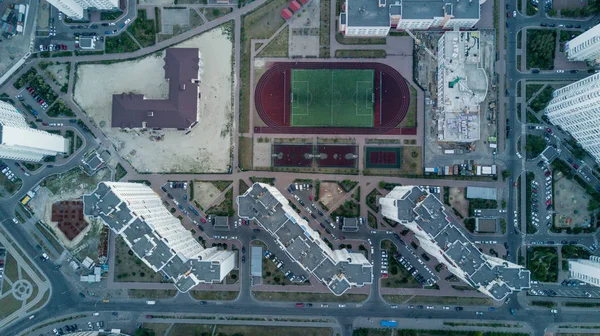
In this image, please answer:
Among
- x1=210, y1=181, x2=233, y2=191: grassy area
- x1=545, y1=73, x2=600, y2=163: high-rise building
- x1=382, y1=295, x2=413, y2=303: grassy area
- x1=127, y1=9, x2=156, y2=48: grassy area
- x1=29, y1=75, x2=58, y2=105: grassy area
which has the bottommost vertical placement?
x1=382, y1=295, x2=413, y2=303: grassy area

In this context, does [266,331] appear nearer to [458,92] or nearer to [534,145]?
[458,92]

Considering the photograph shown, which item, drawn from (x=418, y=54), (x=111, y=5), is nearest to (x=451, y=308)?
(x=418, y=54)

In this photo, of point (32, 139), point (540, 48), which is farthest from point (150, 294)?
point (540, 48)

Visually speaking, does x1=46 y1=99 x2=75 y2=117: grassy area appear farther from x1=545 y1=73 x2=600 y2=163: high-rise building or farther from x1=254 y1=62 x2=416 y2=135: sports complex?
x1=545 y1=73 x2=600 y2=163: high-rise building

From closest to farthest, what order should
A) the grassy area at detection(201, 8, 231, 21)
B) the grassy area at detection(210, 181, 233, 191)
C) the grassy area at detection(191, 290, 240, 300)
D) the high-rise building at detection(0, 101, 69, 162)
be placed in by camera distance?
1. the high-rise building at detection(0, 101, 69, 162)
2. the grassy area at detection(191, 290, 240, 300)
3. the grassy area at detection(210, 181, 233, 191)
4. the grassy area at detection(201, 8, 231, 21)

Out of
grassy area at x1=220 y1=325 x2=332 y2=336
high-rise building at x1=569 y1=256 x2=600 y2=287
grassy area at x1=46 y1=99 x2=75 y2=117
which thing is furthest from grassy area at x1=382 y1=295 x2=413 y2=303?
grassy area at x1=46 y1=99 x2=75 y2=117

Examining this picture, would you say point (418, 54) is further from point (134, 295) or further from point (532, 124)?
point (134, 295)

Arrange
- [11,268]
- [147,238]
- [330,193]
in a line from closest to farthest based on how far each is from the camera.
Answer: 1. [147,238]
2. [330,193]
3. [11,268]
